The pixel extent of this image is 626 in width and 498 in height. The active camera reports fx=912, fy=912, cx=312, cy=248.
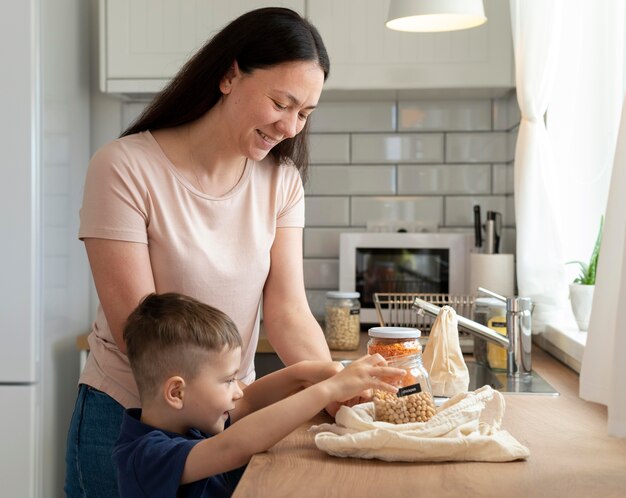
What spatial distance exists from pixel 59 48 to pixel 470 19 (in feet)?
4.14

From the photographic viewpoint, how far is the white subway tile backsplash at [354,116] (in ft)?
10.1

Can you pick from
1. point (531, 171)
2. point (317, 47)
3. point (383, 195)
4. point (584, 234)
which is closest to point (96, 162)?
point (317, 47)

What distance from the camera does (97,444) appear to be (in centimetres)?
154

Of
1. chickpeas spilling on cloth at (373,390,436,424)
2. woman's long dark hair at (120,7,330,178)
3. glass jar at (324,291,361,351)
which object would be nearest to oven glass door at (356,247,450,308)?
glass jar at (324,291,361,351)

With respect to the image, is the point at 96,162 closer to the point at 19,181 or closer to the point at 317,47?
the point at 317,47

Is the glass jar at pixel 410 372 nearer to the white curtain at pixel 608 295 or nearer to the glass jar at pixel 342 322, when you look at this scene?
the white curtain at pixel 608 295

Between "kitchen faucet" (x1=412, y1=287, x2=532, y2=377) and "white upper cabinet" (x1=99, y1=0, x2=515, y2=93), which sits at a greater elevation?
"white upper cabinet" (x1=99, y1=0, x2=515, y2=93)

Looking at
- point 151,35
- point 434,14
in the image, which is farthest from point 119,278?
point 151,35

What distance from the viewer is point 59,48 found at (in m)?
2.75

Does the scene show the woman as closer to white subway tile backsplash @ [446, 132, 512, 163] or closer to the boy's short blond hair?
the boy's short blond hair

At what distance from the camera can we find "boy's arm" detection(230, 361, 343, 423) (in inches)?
55.0

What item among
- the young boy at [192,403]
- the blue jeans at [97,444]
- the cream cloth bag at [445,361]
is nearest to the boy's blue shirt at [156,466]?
the young boy at [192,403]

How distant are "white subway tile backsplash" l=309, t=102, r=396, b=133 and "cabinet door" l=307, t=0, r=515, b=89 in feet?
1.09

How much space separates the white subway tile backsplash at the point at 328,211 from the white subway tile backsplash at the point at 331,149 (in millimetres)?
128
